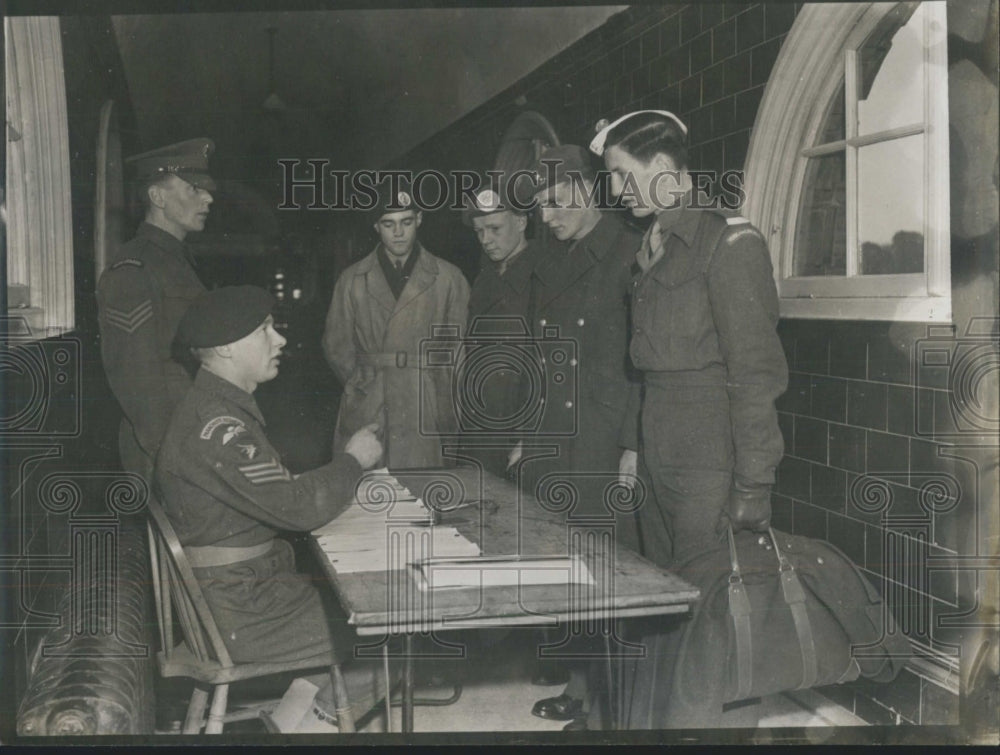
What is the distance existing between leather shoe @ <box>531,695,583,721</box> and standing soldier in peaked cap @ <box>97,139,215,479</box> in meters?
1.44

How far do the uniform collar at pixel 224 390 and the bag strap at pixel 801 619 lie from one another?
167cm

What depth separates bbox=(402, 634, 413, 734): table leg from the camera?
10.1 feet

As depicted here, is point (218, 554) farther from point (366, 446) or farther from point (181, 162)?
point (181, 162)

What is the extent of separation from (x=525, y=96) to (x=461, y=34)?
0.28m

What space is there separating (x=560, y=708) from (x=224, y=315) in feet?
5.23

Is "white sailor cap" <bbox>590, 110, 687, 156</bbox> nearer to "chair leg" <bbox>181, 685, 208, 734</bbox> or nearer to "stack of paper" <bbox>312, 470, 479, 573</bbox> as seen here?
"stack of paper" <bbox>312, 470, 479, 573</bbox>

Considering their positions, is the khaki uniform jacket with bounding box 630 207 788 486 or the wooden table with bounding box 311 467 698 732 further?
the khaki uniform jacket with bounding box 630 207 788 486

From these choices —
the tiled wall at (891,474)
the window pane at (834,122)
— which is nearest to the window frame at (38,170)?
the tiled wall at (891,474)

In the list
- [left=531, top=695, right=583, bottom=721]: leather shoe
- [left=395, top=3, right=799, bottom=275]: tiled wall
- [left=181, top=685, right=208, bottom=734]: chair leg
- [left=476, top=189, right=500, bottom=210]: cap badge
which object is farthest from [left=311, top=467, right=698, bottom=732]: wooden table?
[left=476, top=189, right=500, bottom=210]: cap badge

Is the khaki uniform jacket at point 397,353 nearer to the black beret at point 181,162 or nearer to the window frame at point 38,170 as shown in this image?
the black beret at point 181,162

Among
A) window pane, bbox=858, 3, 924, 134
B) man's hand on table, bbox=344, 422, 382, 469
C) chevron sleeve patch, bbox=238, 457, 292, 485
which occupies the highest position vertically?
window pane, bbox=858, 3, 924, 134

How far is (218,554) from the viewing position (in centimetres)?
309

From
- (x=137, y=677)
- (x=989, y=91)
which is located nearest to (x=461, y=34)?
(x=989, y=91)

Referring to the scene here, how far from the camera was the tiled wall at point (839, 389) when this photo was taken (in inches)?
126
